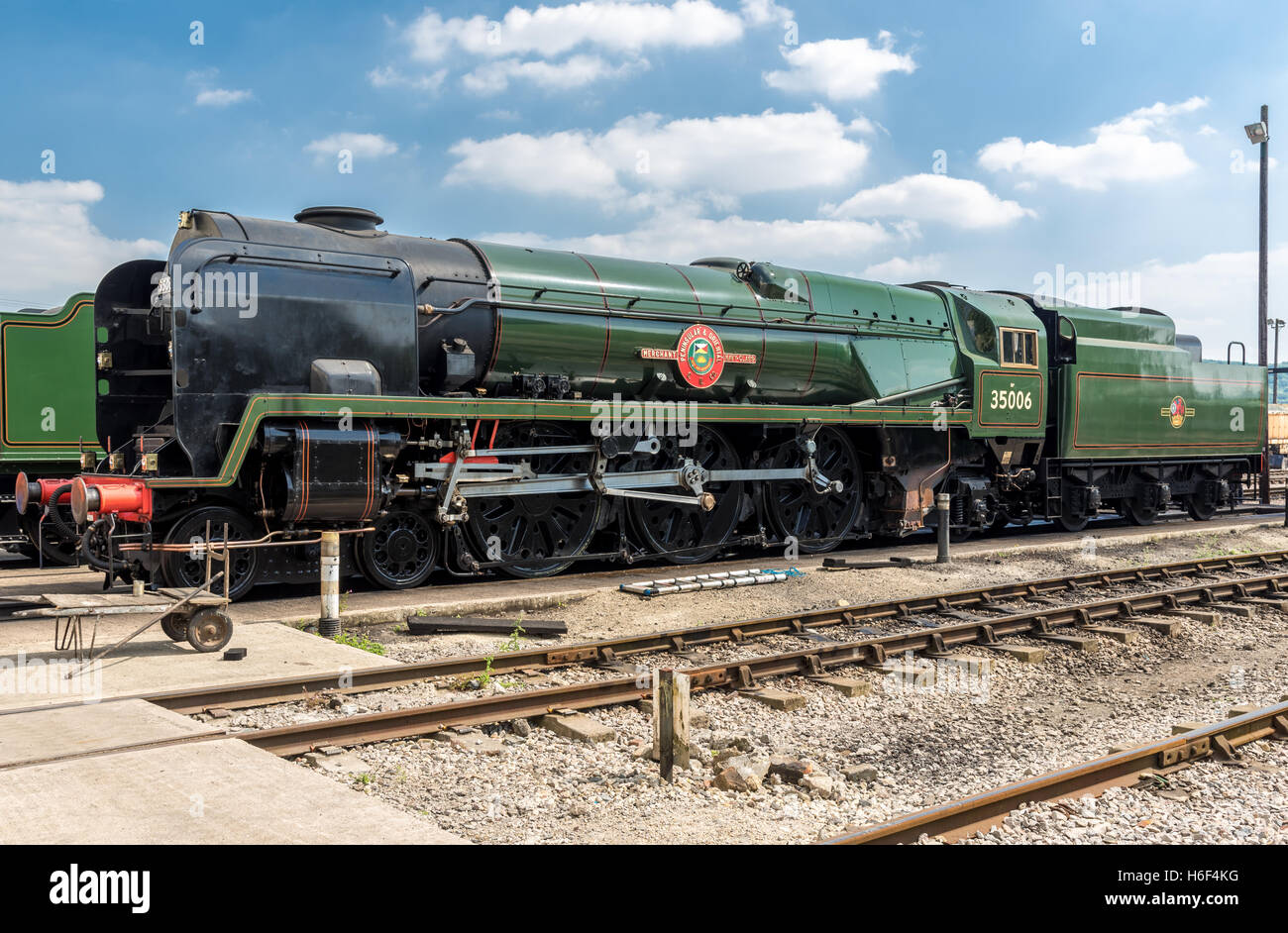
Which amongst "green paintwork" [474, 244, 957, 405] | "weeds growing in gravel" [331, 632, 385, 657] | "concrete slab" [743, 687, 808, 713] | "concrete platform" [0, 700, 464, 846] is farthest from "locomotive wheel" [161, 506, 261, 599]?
"concrete slab" [743, 687, 808, 713]

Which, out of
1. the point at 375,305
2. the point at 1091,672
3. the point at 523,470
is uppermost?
the point at 375,305

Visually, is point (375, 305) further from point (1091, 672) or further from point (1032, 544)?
point (1032, 544)

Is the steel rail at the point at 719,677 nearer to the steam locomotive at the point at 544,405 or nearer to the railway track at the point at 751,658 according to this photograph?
the railway track at the point at 751,658

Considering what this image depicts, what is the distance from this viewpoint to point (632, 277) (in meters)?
12.7

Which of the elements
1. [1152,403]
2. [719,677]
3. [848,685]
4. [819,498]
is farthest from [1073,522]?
[719,677]

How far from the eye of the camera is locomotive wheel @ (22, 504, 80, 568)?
41.8ft

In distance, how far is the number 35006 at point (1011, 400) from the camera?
16.3 metres

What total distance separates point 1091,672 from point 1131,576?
181 inches

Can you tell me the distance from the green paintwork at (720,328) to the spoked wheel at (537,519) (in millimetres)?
715

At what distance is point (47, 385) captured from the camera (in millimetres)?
13453

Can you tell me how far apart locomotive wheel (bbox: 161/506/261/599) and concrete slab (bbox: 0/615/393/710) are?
825 mm

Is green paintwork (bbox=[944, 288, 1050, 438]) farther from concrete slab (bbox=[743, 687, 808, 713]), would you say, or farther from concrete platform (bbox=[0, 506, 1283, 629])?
concrete slab (bbox=[743, 687, 808, 713])

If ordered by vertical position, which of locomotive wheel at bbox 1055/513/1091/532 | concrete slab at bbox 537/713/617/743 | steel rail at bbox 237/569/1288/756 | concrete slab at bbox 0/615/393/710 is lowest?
concrete slab at bbox 537/713/617/743

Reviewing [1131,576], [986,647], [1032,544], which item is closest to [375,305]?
[986,647]
